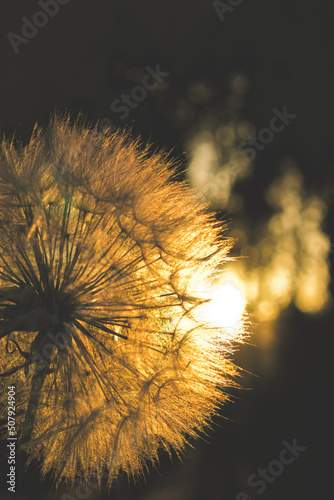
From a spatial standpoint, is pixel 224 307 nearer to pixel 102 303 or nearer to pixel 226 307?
pixel 226 307

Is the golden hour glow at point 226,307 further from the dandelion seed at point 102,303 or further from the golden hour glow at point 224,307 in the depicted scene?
the dandelion seed at point 102,303

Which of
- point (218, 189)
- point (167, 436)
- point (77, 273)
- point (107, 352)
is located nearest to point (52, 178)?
point (77, 273)

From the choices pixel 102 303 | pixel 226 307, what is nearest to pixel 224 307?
pixel 226 307

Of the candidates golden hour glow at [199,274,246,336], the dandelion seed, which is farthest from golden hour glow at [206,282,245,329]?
the dandelion seed

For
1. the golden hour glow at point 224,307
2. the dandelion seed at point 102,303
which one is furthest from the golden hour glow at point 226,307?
the dandelion seed at point 102,303

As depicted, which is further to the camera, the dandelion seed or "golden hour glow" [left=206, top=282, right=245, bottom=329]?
"golden hour glow" [left=206, top=282, right=245, bottom=329]

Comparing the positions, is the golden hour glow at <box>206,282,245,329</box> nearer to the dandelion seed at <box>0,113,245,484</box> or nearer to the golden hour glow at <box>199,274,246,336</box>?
the golden hour glow at <box>199,274,246,336</box>

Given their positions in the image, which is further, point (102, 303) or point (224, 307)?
point (224, 307)

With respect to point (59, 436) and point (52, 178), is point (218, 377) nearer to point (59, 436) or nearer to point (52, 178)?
point (59, 436)
